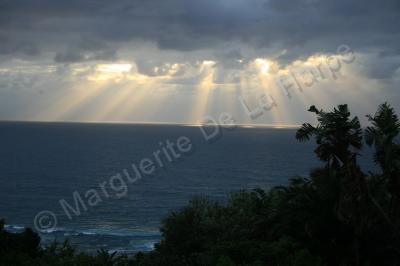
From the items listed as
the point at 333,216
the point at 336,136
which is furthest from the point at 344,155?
the point at 333,216

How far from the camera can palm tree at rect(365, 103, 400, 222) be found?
72.0ft

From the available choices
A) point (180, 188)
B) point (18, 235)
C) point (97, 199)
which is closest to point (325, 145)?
point (18, 235)

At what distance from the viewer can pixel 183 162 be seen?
602ft

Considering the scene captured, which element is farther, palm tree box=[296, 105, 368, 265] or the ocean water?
the ocean water

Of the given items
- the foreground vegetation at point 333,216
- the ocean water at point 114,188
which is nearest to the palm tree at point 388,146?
the foreground vegetation at point 333,216

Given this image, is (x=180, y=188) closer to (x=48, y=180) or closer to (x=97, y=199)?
(x=97, y=199)

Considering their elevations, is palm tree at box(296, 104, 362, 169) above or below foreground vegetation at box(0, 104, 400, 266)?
above

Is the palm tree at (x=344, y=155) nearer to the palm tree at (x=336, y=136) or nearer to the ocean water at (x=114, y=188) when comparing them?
the palm tree at (x=336, y=136)

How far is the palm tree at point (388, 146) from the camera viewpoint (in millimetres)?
21938

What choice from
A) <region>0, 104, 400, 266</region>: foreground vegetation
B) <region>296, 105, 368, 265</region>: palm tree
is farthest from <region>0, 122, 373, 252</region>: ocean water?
<region>296, 105, 368, 265</region>: palm tree

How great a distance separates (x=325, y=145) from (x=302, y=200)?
499 cm

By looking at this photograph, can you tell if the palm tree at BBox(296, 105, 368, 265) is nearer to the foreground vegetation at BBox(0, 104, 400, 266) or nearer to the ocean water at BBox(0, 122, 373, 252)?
the foreground vegetation at BBox(0, 104, 400, 266)

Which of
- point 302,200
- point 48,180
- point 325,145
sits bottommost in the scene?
point 302,200

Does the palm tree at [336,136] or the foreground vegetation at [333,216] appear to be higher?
the palm tree at [336,136]
